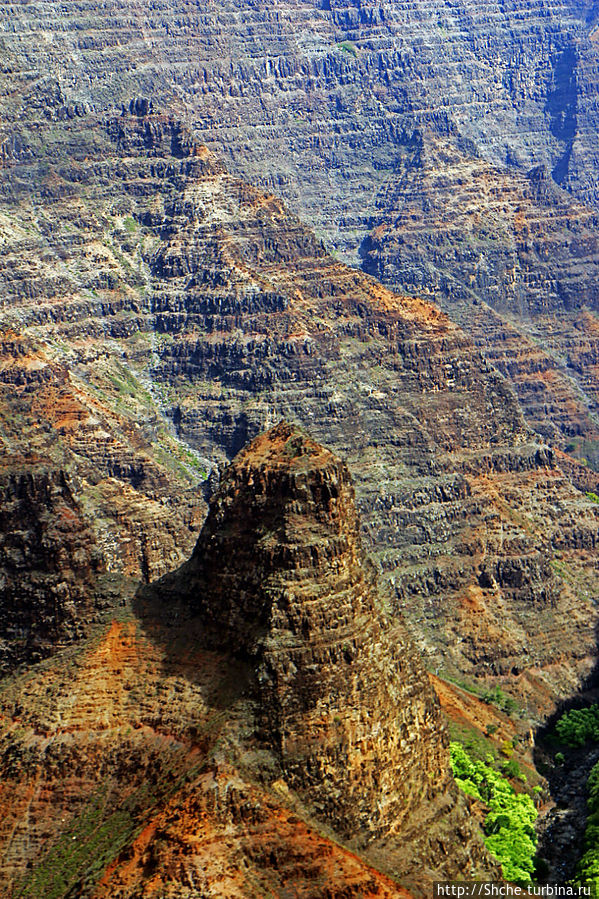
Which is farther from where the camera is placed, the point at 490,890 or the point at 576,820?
the point at 576,820

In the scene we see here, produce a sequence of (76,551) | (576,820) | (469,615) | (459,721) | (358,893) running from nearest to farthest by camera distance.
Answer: (358,893) < (76,551) < (576,820) < (459,721) < (469,615)

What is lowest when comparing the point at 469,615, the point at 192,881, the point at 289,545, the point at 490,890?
the point at 469,615

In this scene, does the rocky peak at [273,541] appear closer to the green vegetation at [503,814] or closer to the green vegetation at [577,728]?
the green vegetation at [503,814]

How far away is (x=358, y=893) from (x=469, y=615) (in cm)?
10259

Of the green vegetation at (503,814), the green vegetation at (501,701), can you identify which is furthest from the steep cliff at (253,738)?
the green vegetation at (501,701)

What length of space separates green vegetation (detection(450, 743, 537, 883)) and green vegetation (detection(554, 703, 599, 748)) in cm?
1914

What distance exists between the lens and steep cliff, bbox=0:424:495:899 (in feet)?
320

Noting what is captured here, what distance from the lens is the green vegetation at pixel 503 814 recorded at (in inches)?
5325

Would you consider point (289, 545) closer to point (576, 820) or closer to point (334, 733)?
point (334, 733)

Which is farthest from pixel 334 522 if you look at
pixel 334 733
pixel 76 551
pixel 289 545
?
pixel 76 551

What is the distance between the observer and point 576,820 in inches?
6033

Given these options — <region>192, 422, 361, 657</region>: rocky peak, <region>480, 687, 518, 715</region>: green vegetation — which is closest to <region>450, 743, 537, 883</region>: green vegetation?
<region>480, 687, 518, 715</region>: green vegetation

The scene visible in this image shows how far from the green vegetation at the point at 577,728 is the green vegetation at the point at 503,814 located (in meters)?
19.1

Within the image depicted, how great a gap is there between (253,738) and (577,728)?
80275mm
